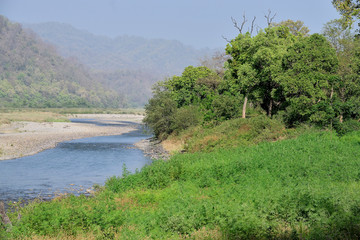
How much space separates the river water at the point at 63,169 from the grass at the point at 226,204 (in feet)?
22.0

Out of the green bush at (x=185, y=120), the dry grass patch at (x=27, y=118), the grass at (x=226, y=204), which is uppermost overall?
the green bush at (x=185, y=120)

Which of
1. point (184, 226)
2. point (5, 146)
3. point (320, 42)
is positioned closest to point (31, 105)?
point (5, 146)

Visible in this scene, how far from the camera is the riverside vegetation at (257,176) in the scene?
12570 millimetres

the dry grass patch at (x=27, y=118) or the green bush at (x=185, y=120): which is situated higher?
the green bush at (x=185, y=120)

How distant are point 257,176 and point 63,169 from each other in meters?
22.0

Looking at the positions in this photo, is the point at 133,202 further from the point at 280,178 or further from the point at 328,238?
the point at 328,238

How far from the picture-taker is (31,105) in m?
173

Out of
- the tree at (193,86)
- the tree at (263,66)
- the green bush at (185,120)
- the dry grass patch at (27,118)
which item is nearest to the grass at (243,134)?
the tree at (263,66)

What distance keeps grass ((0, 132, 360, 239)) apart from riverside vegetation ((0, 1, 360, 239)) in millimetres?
48

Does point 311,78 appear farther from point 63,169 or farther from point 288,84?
point 63,169

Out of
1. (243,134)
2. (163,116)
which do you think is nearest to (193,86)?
(163,116)

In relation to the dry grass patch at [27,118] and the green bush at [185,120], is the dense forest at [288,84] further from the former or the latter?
the dry grass patch at [27,118]

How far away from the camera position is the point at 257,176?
790 inches

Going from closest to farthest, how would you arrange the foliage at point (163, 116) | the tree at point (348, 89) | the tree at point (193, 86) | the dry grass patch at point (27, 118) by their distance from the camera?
the tree at point (348, 89), the foliage at point (163, 116), the tree at point (193, 86), the dry grass patch at point (27, 118)
